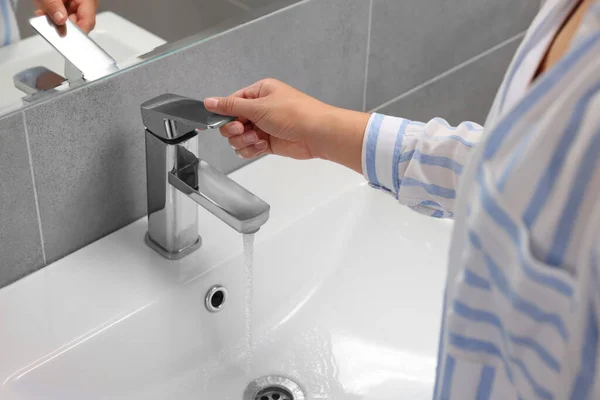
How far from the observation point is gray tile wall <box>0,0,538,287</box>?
761 millimetres

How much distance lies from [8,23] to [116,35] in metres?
0.10

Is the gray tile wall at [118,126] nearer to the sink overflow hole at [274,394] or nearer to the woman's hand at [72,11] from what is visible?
the woman's hand at [72,11]

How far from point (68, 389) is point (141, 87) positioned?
30cm

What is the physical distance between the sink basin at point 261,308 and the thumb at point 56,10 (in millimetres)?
236

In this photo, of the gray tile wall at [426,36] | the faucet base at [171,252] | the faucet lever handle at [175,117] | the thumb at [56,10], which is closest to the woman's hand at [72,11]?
the thumb at [56,10]

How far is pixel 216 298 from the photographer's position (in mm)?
851

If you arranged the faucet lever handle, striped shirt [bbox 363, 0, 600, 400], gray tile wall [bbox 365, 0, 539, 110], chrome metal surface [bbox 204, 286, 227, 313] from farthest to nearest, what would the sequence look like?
gray tile wall [bbox 365, 0, 539, 110] < chrome metal surface [bbox 204, 286, 227, 313] < the faucet lever handle < striped shirt [bbox 363, 0, 600, 400]

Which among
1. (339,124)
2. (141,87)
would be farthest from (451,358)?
(141,87)

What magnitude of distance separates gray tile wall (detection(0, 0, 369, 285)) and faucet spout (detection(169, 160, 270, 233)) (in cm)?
8

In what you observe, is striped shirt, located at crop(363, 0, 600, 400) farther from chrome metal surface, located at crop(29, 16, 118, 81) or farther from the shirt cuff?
chrome metal surface, located at crop(29, 16, 118, 81)

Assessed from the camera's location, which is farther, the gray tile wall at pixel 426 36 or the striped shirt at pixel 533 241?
the gray tile wall at pixel 426 36

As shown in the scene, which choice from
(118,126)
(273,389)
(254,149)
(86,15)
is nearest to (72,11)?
(86,15)

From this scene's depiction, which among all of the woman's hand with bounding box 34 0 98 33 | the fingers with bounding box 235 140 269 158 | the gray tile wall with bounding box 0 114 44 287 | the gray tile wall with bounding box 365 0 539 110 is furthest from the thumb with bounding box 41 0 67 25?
the gray tile wall with bounding box 365 0 539 110

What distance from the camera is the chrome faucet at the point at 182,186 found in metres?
0.74
